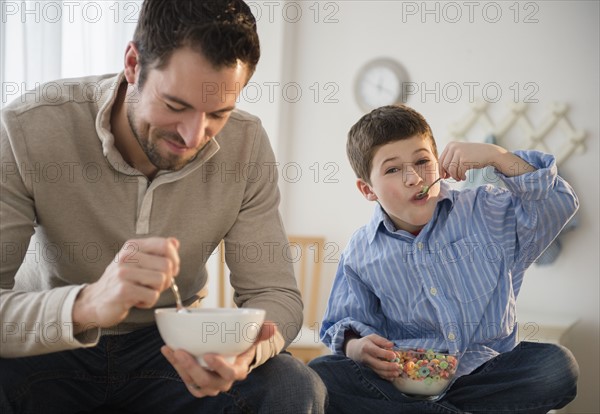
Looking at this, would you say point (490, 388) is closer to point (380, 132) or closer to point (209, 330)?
point (380, 132)

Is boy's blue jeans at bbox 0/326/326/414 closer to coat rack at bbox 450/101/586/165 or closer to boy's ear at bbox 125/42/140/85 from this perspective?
boy's ear at bbox 125/42/140/85

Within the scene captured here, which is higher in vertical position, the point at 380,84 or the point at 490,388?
the point at 380,84

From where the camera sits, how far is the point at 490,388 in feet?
5.33

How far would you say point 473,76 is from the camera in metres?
3.11

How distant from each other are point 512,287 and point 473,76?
1.52 meters

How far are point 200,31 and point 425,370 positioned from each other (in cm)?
79

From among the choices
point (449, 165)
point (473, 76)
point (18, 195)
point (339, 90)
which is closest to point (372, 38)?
point (339, 90)

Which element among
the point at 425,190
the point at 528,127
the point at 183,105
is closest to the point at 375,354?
the point at 425,190

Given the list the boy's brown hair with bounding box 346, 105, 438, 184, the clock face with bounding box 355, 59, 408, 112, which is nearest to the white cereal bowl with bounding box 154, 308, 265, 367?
the boy's brown hair with bounding box 346, 105, 438, 184

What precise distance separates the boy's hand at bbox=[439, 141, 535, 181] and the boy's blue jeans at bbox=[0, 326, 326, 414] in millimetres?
606

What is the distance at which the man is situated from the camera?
1251 millimetres

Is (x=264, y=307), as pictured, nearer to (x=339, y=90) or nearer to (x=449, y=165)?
(x=449, y=165)

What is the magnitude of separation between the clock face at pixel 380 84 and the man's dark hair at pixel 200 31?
79.5 inches

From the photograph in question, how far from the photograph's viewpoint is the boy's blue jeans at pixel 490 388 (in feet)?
5.30
